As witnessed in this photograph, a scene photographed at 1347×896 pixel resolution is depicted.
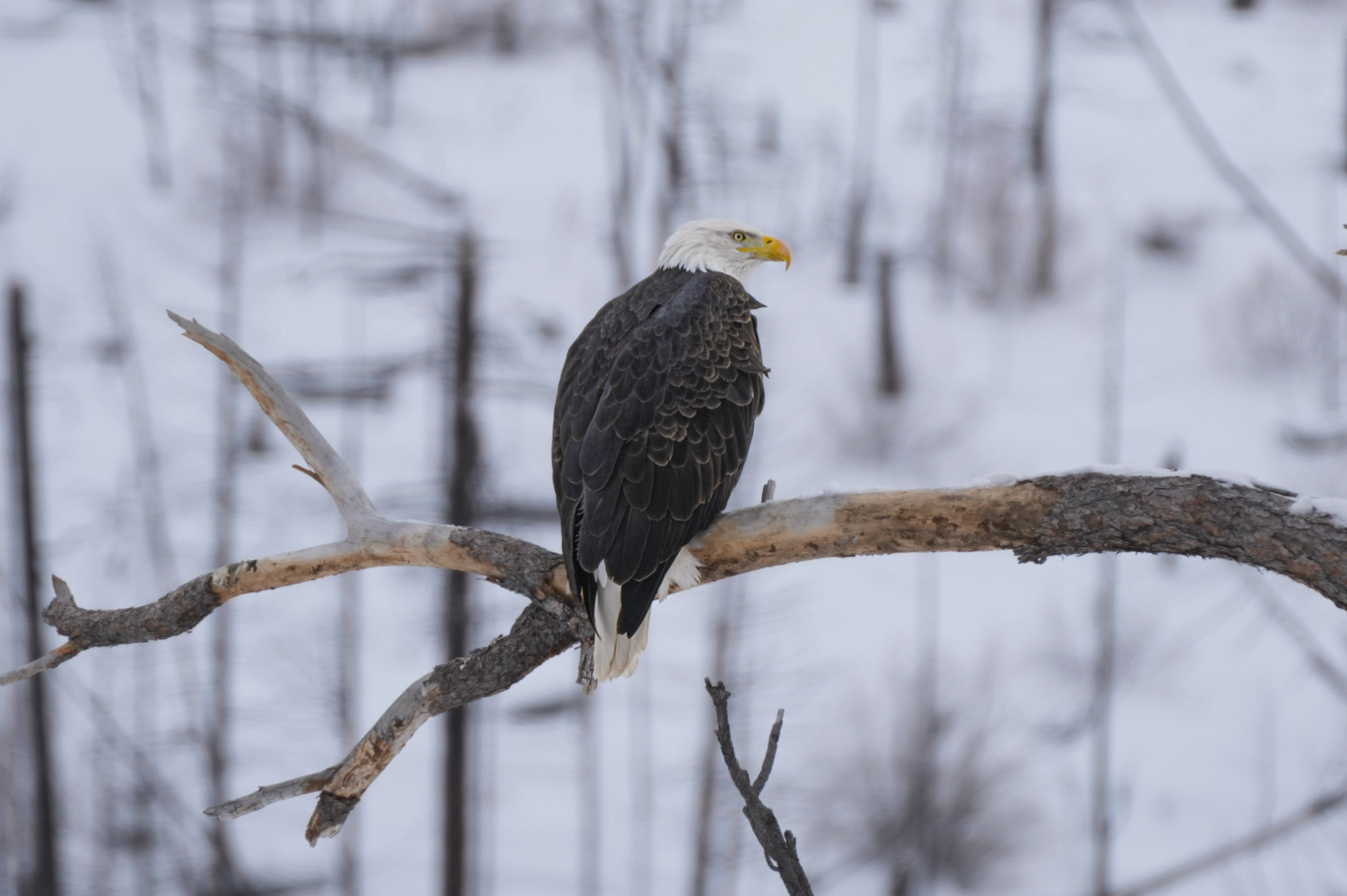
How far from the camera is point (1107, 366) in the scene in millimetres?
13344

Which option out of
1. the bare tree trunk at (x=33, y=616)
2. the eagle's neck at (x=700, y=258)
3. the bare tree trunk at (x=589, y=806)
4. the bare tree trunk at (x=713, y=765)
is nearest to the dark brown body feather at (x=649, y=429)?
the eagle's neck at (x=700, y=258)

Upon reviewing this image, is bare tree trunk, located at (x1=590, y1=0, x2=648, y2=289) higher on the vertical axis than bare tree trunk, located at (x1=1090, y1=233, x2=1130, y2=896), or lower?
higher

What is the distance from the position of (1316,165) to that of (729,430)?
16.0 meters

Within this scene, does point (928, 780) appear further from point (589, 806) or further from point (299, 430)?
point (299, 430)

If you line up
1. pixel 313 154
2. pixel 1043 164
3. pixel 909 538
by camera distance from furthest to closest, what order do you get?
pixel 1043 164 < pixel 313 154 < pixel 909 538

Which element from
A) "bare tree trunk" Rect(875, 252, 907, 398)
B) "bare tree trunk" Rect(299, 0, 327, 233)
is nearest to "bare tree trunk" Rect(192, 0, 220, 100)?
"bare tree trunk" Rect(299, 0, 327, 233)

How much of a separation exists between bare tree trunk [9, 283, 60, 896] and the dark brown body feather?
7968 mm

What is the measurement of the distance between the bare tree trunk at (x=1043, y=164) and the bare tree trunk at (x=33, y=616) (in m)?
12.8

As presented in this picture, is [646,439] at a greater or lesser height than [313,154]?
lesser

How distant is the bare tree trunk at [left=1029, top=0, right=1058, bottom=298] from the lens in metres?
16.0

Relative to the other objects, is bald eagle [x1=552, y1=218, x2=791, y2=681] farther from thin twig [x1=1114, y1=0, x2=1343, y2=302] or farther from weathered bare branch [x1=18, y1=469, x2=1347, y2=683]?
thin twig [x1=1114, y1=0, x2=1343, y2=302]

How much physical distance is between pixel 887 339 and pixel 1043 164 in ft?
15.4

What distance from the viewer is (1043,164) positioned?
17.2 meters

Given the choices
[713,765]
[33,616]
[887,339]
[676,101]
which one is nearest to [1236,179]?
[713,765]
